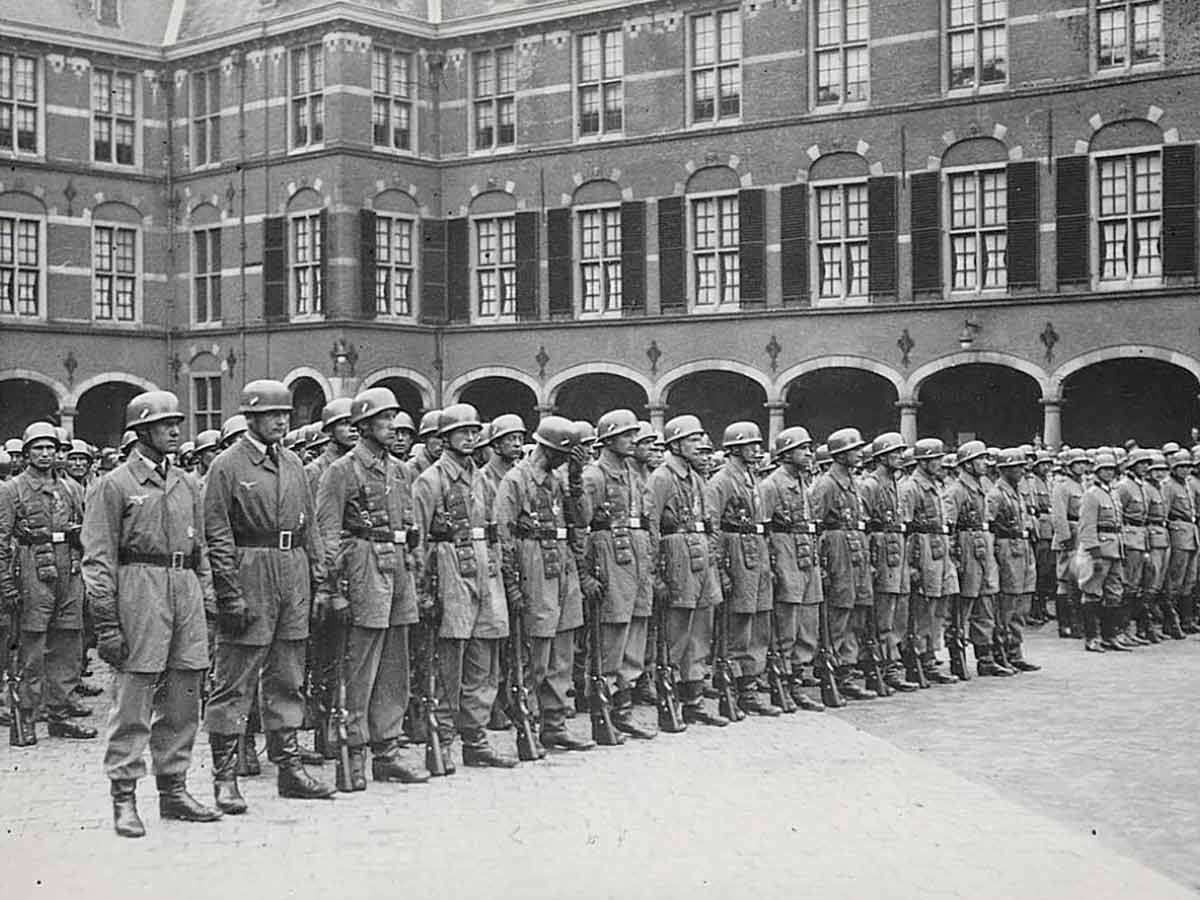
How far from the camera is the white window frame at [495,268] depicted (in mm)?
28375

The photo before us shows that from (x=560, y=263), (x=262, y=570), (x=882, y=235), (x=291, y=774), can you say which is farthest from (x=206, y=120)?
(x=291, y=774)

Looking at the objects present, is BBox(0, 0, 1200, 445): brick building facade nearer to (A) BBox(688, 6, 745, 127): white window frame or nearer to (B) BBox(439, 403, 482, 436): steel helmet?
(A) BBox(688, 6, 745, 127): white window frame

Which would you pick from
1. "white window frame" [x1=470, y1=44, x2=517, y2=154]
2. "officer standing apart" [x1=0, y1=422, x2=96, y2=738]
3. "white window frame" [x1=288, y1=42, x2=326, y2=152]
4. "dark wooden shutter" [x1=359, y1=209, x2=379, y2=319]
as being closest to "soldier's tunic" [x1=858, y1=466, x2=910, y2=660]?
"officer standing apart" [x1=0, y1=422, x2=96, y2=738]

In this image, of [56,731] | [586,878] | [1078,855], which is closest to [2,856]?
[586,878]

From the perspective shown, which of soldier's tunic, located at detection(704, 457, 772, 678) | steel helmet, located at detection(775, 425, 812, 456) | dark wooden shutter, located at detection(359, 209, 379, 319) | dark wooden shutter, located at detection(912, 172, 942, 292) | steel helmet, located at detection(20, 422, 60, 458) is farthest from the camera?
dark wooden shutter, located at detection(359, 209, 379, 319)

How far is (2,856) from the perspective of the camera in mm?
7027

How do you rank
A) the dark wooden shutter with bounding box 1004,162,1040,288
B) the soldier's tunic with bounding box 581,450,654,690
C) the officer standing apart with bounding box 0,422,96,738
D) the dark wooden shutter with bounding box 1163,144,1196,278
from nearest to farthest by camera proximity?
the soldier's tunic with bounding box 581,450,654,690, the officer standing apart with bounding box 0,422,96,738, the dark wooden shutter with bounding box 1163,144,1196,278, the dark wooden shutter with bounding box 1004,162,1040,288

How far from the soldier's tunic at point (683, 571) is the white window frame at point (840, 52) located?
51.2 feet

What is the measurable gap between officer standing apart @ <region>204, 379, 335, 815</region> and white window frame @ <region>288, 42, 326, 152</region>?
20364mm

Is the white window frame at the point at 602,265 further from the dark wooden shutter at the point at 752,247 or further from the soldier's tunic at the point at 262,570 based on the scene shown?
the soldier's tunic at the point at 262,570

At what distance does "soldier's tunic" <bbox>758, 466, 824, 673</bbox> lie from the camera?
1176 centimetres

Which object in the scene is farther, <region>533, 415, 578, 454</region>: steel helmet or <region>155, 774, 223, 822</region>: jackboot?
<region>533, 415, 578, 454</region>: steel helmet

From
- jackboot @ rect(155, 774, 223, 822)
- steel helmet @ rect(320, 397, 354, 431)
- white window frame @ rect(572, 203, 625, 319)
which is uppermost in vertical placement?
white window frame @ rect(572, 203, 625, 319)

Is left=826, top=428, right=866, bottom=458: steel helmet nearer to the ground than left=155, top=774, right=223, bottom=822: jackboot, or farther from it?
farther from it
